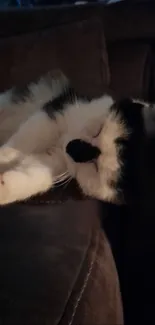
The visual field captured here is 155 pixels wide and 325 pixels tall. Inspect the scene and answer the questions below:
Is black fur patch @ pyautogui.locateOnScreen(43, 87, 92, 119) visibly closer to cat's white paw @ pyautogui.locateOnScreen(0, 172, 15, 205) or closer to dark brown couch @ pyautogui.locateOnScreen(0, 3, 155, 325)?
dark brown couch @ pyautogui.locateOnScreen(0, 3, 155, 325)

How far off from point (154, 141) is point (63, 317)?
1.61 ft

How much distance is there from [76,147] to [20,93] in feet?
1.57

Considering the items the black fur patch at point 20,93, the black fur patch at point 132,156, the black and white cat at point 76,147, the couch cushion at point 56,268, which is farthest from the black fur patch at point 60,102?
the couch cushion at point 56,268

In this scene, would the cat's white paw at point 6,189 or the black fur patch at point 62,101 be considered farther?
the black fur patch at point 62,101

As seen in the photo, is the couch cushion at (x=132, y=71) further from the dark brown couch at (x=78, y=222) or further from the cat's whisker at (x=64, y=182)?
the cat's whisker at (x=64, y=182)

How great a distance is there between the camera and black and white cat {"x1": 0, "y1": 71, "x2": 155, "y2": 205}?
113 cm

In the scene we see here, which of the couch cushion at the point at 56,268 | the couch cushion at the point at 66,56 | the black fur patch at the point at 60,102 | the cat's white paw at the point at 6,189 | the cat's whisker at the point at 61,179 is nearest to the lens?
the couch cushion at the point at 56,268

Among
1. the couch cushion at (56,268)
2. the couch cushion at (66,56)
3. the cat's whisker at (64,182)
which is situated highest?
the couch cushion at (66,56)

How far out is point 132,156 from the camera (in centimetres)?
111

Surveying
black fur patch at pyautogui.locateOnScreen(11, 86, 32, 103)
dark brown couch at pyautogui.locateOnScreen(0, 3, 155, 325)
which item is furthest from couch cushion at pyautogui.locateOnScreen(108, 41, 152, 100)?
black fur patch at pyautogui.locateOnScreen(11, 86, 32, 103)

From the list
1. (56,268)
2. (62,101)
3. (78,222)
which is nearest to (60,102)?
(62,101)

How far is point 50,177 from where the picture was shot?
4.03ft

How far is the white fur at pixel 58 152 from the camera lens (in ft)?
3.79

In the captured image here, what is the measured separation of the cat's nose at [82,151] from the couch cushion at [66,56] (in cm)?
36
